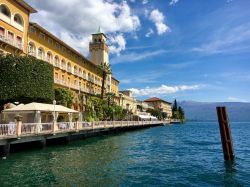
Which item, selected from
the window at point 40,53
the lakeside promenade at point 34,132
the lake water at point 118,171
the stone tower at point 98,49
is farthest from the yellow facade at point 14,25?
the stone tower at point 98,49

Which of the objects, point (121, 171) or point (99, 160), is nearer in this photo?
point (121, 171)

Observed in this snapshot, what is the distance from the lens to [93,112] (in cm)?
5384

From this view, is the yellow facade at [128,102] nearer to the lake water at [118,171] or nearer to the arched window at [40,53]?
the arched window at [40,53]

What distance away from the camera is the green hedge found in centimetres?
2919

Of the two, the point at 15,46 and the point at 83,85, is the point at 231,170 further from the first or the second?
the point at 83,85

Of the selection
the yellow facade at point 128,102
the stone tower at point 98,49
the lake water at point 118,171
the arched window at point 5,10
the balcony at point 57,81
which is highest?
the stone tower at point 98,49

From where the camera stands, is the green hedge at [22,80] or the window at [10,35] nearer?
the green hedge at [22,80]

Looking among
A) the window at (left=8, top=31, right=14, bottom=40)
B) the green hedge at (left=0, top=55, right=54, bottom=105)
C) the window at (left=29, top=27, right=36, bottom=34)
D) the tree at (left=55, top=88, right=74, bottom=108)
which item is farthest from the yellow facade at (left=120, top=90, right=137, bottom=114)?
the green hedge at (left=0, top=55, right=54, bottom=105)

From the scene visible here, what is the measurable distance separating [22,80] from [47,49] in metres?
16.7

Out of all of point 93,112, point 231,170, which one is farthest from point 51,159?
Answer: point 93,112

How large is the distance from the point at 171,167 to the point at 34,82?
18786 millimetres

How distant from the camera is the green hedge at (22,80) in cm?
2919

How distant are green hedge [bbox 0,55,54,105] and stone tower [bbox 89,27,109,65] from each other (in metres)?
48.7

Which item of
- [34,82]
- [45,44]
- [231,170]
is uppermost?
[45,44]
